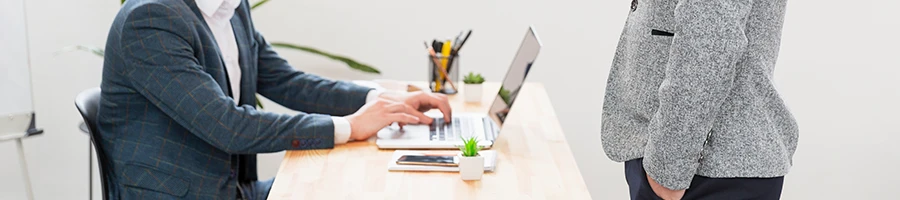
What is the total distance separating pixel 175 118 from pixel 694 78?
1019 mm

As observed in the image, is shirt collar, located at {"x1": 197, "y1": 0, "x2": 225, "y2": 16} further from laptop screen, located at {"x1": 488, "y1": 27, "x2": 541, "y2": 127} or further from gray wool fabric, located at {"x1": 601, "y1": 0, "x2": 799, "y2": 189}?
gray wool fabric, located at {"x1": 601, "y1": 0, "x2": 799, "y2": 189}

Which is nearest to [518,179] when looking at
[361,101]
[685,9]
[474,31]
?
[685,9]

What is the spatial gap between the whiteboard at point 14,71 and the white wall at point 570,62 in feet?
1.87

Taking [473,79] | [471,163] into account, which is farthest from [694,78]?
[473,79]

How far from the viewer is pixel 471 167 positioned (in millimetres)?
1466

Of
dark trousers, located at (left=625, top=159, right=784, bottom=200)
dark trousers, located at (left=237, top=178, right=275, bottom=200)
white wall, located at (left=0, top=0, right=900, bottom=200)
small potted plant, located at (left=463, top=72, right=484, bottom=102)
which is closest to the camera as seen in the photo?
dark trousers, located at (left=625, top=159, right=784, bottom=200)

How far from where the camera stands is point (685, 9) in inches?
45.6

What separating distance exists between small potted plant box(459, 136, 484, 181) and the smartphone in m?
0.07

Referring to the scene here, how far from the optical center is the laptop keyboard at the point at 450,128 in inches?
70.3

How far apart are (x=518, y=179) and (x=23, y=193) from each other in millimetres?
2004

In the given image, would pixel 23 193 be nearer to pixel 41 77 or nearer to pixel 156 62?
pixel 41 77

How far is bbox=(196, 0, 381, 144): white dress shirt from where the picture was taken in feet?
5.71

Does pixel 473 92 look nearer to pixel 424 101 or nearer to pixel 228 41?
pixel 424 101

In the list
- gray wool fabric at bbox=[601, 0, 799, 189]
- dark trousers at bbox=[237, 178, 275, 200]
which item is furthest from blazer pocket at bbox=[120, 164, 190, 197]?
gray wool fabric at bbox=[601, 0, 799, 189]
